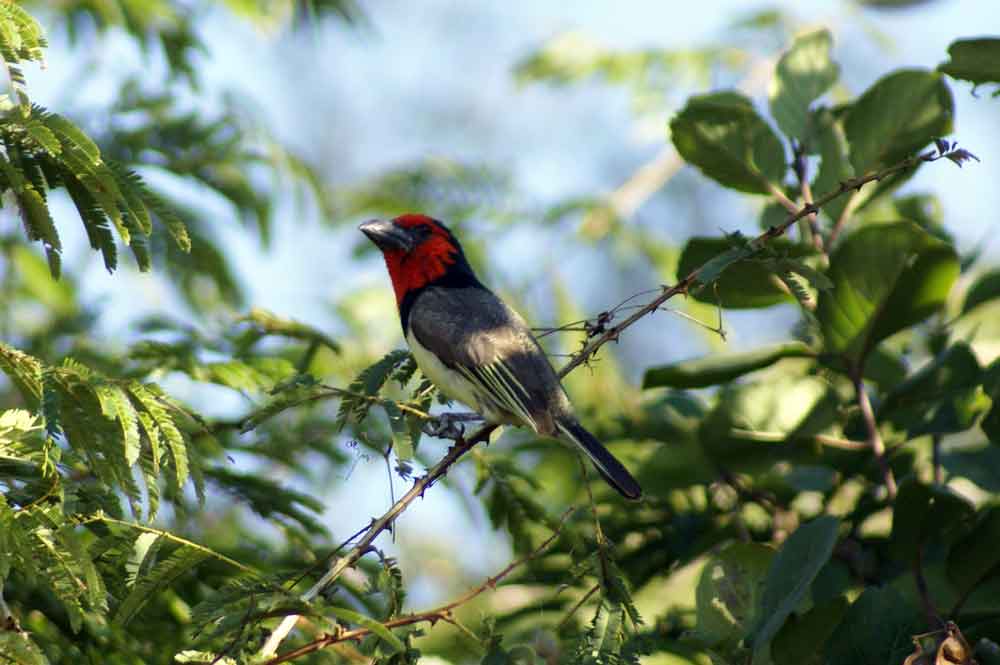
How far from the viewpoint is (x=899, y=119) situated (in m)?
3.49

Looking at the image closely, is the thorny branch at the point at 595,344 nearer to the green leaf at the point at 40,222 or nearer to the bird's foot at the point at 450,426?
the bird's foot at the point at 450,426

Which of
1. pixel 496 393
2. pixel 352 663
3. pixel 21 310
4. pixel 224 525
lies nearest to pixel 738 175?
pixel 496 393

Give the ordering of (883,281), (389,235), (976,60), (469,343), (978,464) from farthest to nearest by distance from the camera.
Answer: (389,235)
(469,343)
(978,464)
(883,281)
(976,60)

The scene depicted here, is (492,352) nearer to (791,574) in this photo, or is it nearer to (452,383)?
(452,383)

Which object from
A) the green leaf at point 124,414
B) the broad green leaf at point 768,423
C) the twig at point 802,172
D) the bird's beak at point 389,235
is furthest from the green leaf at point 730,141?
the bird's beak at point 389,235

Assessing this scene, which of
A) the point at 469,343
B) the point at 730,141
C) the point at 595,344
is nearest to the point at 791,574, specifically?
the point at 595,344

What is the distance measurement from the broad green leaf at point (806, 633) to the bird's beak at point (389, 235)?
277 centimetres

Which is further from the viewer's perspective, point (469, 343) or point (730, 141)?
point (469, 343)

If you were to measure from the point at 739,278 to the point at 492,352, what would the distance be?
1332 mm

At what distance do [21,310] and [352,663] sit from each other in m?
3.68

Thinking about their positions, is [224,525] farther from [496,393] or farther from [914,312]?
[914,312]

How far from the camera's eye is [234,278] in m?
5.31

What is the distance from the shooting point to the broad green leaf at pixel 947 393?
341 centimetres

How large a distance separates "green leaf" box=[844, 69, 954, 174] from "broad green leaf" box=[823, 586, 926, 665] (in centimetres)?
126
